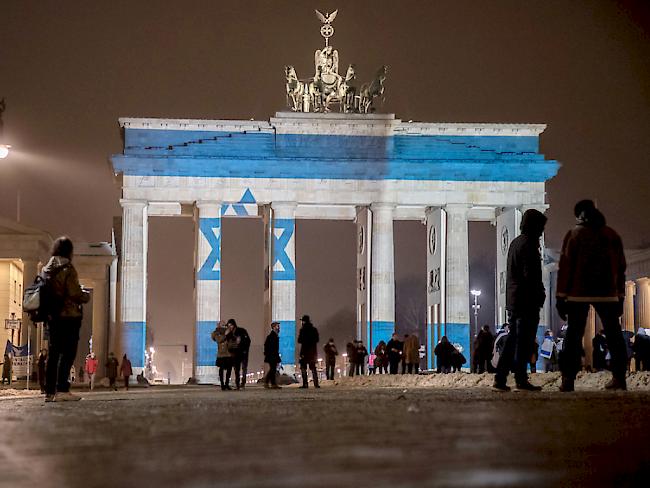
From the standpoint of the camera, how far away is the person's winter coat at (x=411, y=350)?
44406 mm

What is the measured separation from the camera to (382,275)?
63.9 metres

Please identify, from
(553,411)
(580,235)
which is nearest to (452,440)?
(553,411)

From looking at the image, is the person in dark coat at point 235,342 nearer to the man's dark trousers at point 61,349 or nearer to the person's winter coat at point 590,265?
the man's dark trousers at point 61,349

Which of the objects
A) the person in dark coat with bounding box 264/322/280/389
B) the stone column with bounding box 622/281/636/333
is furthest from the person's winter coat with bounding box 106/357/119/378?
the stone column with bounding box 622/281/636/333

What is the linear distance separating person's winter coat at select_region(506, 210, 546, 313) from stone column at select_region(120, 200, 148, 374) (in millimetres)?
49366

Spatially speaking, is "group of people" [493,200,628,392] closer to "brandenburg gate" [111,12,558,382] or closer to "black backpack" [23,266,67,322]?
"black backpack" [23,266,67,322]

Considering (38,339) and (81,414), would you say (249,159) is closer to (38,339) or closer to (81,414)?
(38,339)

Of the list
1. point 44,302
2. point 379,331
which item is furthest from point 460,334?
point 44,302

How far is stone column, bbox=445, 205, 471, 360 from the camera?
63719 mm

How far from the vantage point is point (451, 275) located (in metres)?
64.3

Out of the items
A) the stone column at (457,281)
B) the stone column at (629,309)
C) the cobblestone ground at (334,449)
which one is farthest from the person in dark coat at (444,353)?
the cobblestone ground at (334,449)

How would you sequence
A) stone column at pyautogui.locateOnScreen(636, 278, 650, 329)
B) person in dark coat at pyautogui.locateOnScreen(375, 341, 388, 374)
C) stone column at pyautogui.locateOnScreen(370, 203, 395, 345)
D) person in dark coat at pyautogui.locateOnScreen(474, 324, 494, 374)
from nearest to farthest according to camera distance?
person in dark coat at pyautogui.locateOnScreen(474, 324, 494, 374), person in dark coat at pyautogui.locateOnScreen(375, 341, 388, 374), stone column at pyautogui.locateOnScreen(370, 203, 395, 345), stone column at pyautogui.locateOnScreen(636, 278, 650, 329)

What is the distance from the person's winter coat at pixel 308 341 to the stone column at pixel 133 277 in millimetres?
32475

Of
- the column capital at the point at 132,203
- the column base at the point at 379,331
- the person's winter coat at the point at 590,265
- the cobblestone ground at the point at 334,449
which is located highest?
the column capital at the point at 132,203
